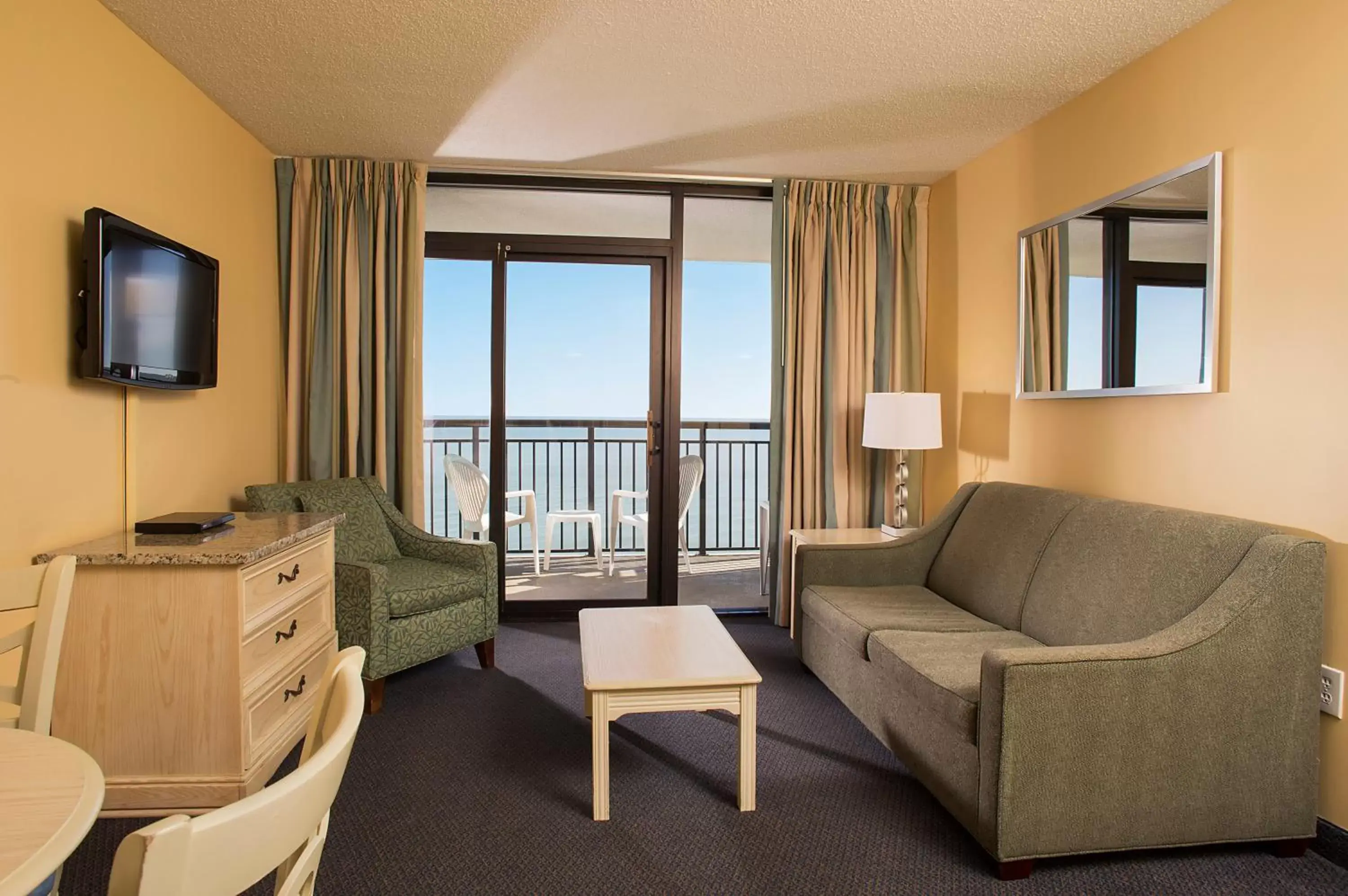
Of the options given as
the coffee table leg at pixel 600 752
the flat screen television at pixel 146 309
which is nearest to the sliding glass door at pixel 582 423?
the flat screen television at pixel 146 309

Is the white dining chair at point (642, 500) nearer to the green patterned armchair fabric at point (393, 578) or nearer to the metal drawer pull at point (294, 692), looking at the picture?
the green patterned armchair fabric at point (393, 578)

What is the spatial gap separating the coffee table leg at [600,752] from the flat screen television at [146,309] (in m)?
1.86

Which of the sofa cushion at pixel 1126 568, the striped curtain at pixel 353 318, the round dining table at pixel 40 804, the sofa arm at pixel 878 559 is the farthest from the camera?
the striped curtain at pixel 353 318

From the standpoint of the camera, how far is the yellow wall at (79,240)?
2.17m

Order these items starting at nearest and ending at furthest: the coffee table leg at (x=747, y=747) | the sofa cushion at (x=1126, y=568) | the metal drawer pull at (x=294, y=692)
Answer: the sofa cushion at (x=1126, y=568), the coffee table leg at (x=747, y=747), the metal drawer pull at (x=294, y=692)

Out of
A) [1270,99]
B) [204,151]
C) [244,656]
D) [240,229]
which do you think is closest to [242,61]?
[204,151]

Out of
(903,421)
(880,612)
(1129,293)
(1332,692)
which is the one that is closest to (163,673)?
(880,612)

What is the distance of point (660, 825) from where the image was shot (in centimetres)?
222

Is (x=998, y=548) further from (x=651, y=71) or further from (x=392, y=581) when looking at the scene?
(x=392, y=581)

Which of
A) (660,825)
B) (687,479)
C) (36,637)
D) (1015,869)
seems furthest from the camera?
(687,479)

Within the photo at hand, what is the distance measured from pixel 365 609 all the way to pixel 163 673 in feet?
2.81

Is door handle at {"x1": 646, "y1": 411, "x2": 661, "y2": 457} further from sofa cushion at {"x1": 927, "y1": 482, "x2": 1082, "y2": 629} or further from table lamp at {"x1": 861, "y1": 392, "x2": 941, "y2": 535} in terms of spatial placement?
sofa cushion at {"x1": 927, "y1": 482, "x2": 1082, "y2": 629}

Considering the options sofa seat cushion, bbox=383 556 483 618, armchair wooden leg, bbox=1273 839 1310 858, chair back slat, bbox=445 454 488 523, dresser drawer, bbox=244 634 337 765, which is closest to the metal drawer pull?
dresser drawer, bbox=244 634 337 765

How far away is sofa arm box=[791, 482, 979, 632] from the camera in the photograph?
3.50 metres
